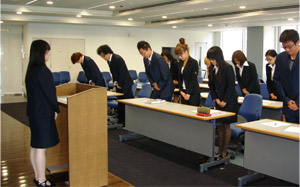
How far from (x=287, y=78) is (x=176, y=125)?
1.73 m

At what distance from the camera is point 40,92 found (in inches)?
130

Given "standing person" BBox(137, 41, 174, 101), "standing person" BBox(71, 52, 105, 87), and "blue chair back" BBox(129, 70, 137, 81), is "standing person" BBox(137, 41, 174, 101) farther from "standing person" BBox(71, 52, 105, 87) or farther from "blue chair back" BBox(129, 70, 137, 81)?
"blue chair back" BBox(129, 70, 137, 81)

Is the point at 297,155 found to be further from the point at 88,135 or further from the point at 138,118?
the point at 138,118

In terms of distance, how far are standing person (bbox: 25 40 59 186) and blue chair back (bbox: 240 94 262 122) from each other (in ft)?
9.41

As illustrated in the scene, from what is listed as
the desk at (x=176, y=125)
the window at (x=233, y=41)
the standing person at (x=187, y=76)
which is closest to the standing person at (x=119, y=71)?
the desk at (x=176, y=125)

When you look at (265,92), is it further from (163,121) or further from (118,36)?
(118,36)

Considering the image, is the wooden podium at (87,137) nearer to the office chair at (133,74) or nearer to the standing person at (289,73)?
the standing person at (289,73)

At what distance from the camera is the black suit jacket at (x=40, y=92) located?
3.27 m

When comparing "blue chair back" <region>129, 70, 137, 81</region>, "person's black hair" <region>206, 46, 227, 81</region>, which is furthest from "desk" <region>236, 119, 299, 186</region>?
"blue chair back" <region>129, 70, 137, 81</region>

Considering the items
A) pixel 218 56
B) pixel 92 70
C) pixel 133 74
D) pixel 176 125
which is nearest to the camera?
pixel 218 56

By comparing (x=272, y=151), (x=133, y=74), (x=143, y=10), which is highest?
(x=143, y=10)

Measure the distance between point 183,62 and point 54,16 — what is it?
6.71 meters

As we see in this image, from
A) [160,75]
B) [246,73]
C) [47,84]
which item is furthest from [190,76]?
[47,84]

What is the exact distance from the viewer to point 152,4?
8.66m
